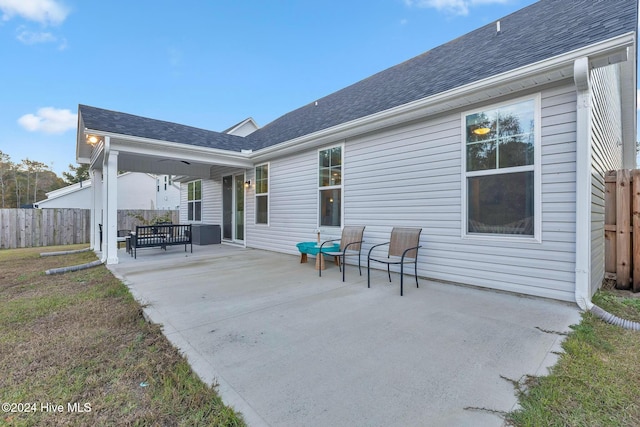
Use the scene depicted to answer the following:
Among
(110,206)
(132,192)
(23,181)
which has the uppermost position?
(23,181)

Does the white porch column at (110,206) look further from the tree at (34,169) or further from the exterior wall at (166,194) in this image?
the tree at (34,169)

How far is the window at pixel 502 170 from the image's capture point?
371cm

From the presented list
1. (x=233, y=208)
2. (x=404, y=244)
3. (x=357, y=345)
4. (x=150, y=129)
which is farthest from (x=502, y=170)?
(x=233, y=208)

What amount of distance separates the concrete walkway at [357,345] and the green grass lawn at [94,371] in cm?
17

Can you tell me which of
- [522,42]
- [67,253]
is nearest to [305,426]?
[522,42]

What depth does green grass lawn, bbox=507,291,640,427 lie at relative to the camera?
1.55 meters

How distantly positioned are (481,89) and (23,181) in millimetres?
38695

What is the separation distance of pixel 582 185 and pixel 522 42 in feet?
8.46

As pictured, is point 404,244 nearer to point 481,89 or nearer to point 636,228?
point 481,89

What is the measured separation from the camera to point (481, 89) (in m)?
3.81

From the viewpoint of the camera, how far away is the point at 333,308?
3.39m

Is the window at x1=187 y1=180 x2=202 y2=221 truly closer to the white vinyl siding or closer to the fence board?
the white vinyl siding

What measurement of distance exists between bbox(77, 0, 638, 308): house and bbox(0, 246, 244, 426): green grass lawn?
360cm

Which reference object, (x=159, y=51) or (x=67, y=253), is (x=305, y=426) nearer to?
(x=67, y=253)
